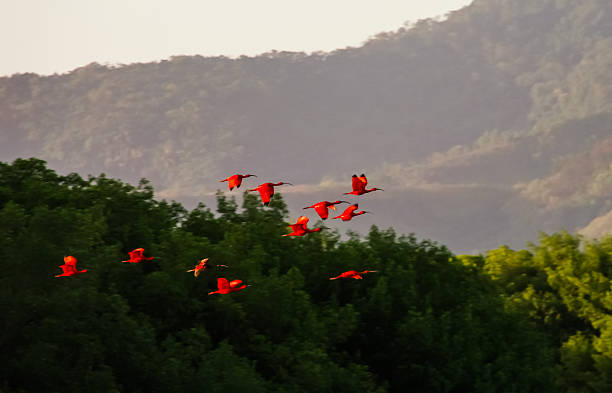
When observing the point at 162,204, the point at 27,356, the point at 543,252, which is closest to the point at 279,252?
the point at 162,204

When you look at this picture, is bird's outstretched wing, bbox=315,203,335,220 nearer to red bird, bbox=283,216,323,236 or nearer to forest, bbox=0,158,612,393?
red bird, bbox=283,216,323,236

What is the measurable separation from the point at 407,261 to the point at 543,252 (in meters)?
20.6

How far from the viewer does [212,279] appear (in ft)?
123

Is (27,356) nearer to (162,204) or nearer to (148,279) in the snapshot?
(148,279)

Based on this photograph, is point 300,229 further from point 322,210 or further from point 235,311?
point 235,311

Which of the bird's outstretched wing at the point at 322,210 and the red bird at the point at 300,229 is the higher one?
the bird's outstretched wing at the point at 322,210

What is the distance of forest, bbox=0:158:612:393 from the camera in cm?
2873

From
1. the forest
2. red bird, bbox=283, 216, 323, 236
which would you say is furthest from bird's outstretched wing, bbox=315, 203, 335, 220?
the forest

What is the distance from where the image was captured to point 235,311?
3541 cm

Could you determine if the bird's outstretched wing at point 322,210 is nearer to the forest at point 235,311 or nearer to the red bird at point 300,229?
the red bird at point 300,229

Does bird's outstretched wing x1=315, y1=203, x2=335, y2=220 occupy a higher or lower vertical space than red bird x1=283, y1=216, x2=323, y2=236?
higher

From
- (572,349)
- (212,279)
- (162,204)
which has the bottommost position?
(572,349)

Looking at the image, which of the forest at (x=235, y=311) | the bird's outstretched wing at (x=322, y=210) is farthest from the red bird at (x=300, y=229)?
the forest at (x=235, y=311)

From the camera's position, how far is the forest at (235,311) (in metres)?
28.7
